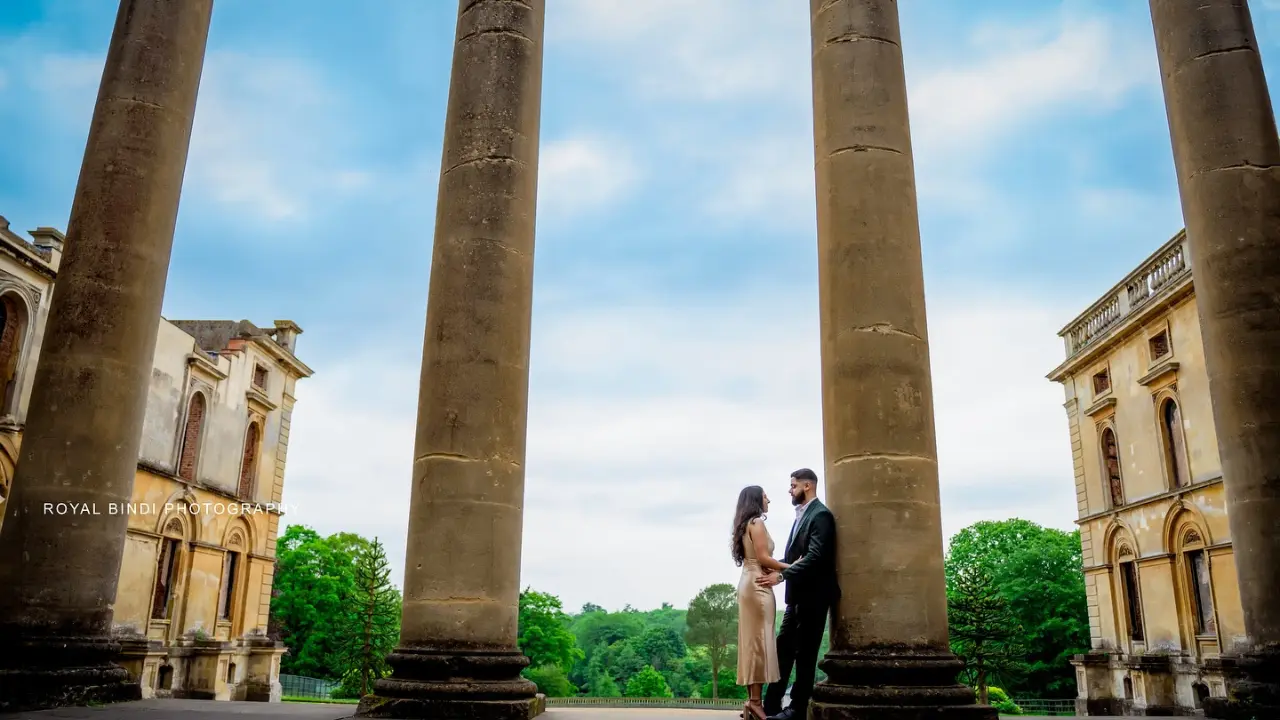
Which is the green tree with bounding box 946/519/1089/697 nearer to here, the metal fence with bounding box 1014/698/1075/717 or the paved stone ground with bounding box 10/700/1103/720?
the metal fence with bounding box 1014/698/1075/717

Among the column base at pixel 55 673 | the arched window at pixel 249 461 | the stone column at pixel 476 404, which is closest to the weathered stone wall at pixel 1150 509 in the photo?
the stone column at pixel 476 404

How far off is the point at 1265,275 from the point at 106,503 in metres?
14.4

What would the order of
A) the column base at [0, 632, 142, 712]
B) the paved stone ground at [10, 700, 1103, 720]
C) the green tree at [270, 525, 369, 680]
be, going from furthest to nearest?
the green tree at [270, 525, 369, 680] < the column base at [0, 632, 142, 712] < the paved stone ground at [10, 700, 1103, 720]

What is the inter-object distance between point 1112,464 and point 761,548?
103ft

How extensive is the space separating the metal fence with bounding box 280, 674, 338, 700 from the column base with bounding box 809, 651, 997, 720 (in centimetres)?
5490

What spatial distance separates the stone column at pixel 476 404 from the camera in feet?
30.3

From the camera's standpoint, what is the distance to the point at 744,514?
943cm

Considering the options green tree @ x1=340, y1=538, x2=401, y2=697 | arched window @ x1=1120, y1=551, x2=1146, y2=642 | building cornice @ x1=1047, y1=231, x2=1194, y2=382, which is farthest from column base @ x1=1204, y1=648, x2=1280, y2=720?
green tree @ x1=340, y1=538, x2=401, y2=697

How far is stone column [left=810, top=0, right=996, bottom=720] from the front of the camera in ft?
28.3

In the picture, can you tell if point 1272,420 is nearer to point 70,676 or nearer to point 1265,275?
point 1265,275

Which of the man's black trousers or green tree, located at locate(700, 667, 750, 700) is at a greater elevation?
the man's black trousers

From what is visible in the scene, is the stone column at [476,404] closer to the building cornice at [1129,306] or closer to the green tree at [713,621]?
the building cornice at [1129,306]

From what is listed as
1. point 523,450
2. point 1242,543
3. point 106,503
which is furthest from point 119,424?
point 1242,543

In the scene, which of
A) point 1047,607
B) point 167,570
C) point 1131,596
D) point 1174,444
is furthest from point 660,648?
point 1174,444
